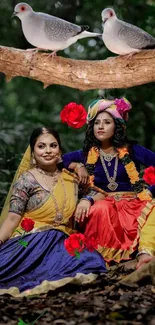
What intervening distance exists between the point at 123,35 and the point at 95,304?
194 centimetres

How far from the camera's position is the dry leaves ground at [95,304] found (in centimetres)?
286

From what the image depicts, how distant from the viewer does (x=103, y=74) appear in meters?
4.40

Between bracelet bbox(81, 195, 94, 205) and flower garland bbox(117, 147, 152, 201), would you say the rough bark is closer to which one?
flower garland bbox(117, 147, 152, 201)

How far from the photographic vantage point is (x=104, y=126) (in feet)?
13.2

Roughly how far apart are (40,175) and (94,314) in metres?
1.23

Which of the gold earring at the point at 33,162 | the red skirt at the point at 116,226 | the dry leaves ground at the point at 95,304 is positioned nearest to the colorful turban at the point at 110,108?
the gold earring at the point at 33,162

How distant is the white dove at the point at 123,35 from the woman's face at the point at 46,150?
855 mm

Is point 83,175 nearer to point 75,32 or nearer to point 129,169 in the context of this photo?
point 129,169

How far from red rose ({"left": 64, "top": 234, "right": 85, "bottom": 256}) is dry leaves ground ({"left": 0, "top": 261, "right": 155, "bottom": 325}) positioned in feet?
0.72

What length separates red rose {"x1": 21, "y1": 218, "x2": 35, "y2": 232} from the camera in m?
3.70

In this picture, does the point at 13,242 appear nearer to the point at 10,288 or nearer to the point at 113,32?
the point at 10,288

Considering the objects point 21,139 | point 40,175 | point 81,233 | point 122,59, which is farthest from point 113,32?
point 21,139

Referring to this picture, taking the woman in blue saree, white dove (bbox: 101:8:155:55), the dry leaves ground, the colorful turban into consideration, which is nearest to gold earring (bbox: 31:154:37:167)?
the woman in blue saree

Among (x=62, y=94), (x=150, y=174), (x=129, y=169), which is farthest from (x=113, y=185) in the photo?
(x=62, y=94)
